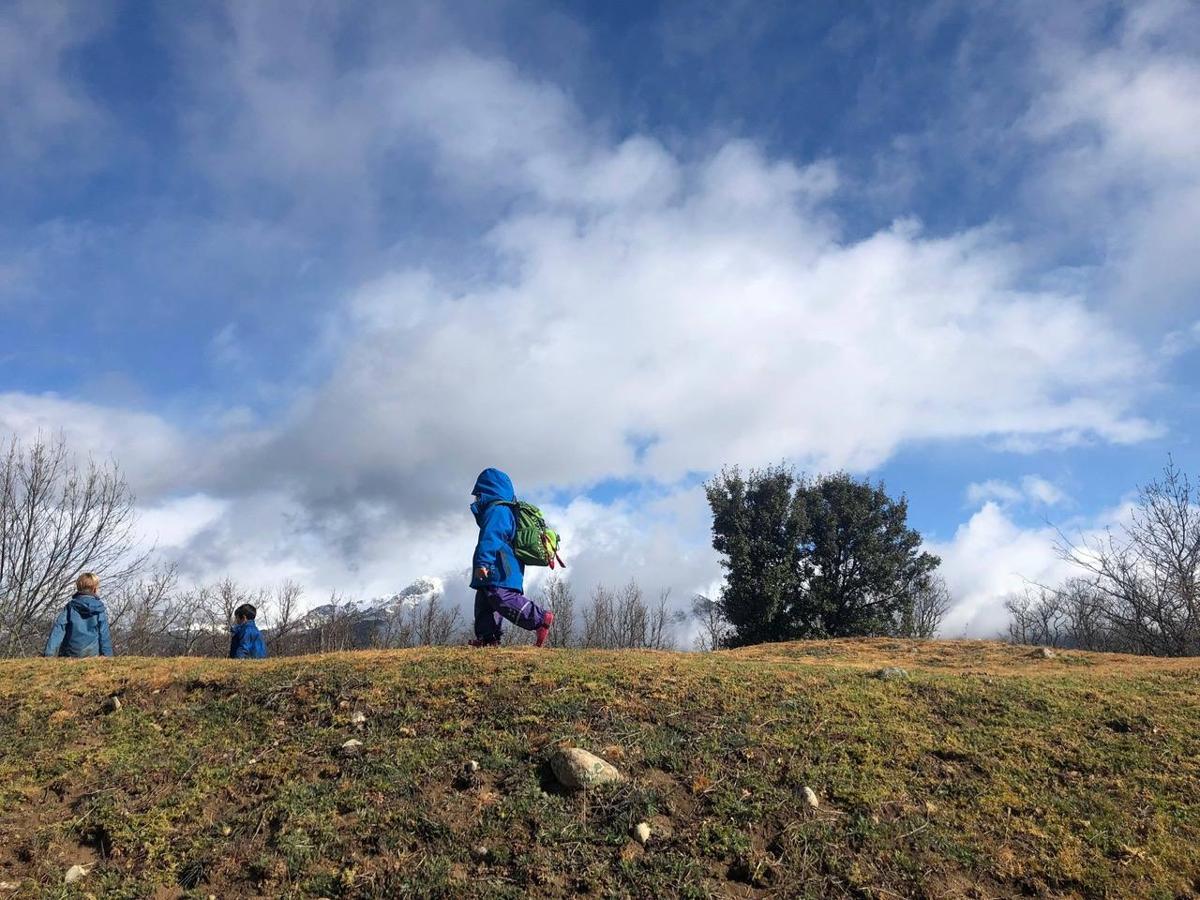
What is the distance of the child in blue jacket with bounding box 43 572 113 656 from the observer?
36.0 feet

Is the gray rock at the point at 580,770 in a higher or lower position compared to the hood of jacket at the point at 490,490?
lower

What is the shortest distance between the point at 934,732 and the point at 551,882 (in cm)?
404

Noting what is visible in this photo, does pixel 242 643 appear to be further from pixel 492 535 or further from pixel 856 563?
pixel 856 563

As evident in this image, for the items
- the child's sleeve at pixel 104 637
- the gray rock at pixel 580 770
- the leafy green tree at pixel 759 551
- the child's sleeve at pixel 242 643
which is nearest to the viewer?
the gray rock at pixel 580 770

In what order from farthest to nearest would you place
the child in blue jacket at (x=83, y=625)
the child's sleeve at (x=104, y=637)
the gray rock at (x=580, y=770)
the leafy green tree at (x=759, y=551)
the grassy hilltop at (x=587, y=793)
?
the leafy green tree at (x=759, y=551) → the child's sleeve at (x=104, y=637) → the child in blue jacket at (x=83, y=625) → the gray rock at (x=580, y=770) → the grassy hilltop at (x=587, y=793)

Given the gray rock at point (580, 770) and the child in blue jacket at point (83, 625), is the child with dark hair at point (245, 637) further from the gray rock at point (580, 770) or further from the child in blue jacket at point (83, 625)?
the gray rock at point (580, 770)

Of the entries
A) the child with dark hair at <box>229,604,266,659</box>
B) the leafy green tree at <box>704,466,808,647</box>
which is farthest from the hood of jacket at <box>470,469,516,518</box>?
the leafy green tree at <box>704,466,808,647</box>

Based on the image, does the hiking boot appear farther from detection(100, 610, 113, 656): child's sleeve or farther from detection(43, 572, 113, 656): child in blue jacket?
detection(100, 610, 113, 656): child's sleeve

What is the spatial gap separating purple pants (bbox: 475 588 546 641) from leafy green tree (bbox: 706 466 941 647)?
1914cm

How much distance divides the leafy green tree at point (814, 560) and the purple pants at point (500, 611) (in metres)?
19.1

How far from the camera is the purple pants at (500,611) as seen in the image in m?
9.79

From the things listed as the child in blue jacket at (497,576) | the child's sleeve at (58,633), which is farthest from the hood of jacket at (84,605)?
the child in blue jacket at (497,576)

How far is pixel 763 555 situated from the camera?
28.8 meters

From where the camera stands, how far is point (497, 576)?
32.6 feet
